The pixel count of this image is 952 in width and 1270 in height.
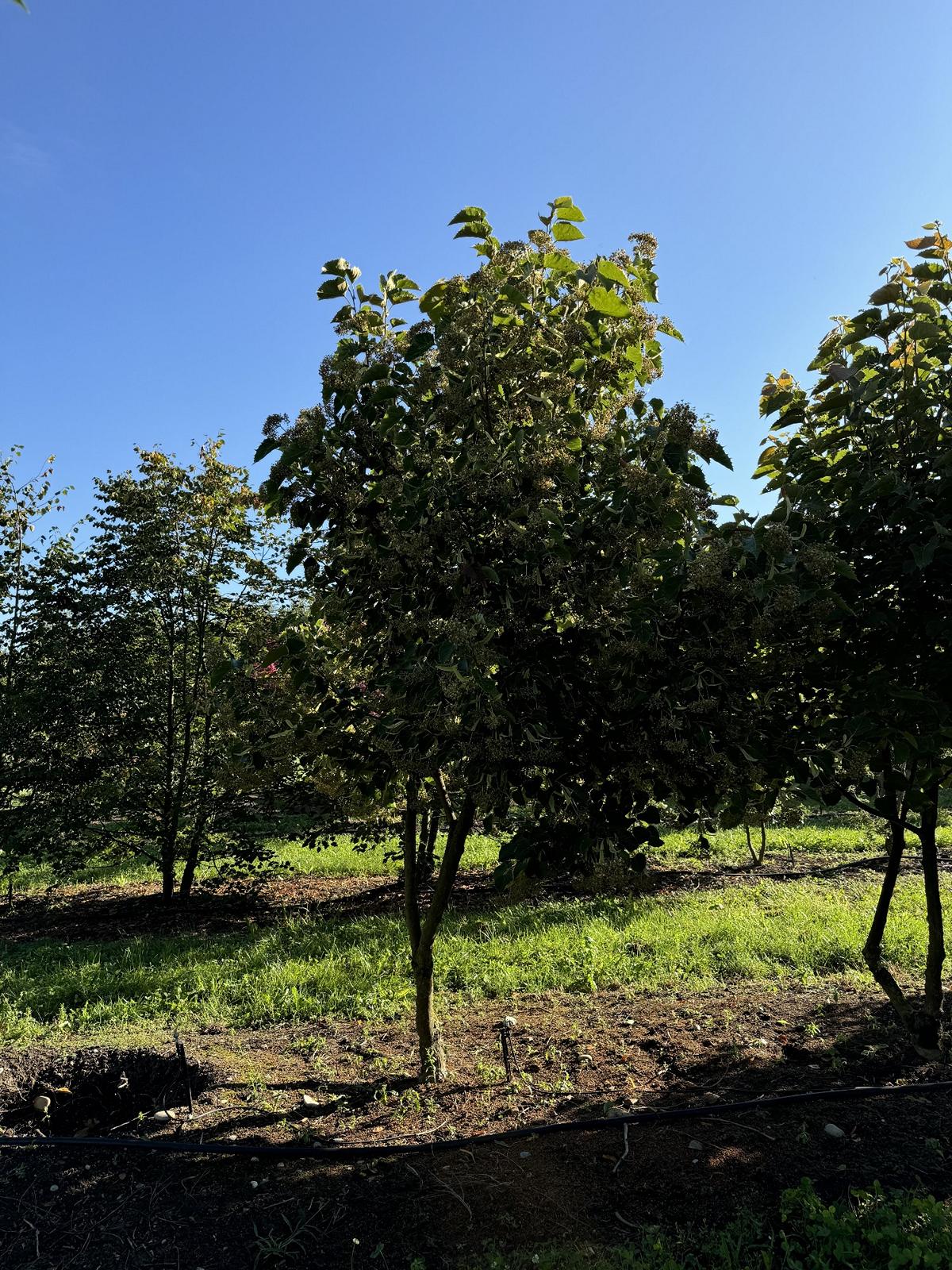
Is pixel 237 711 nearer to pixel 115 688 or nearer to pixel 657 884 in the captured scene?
pixel 115 688

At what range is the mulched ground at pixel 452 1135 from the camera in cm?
220

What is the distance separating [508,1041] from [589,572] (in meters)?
2.16

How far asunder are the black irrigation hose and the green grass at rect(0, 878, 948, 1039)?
1.30 meters

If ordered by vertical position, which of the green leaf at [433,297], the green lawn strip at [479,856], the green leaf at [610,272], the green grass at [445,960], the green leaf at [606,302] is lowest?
the green grass at [445,960]

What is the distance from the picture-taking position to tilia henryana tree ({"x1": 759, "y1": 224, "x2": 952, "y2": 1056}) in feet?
7.18

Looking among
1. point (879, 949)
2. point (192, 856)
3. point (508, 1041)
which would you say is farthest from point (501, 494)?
point (192, 856)

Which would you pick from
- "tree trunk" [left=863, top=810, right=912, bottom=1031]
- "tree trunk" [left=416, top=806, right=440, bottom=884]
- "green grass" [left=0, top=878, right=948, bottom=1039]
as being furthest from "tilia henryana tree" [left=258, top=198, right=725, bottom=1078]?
"tree trunk" [left=416, top=806, right=440, bottom=884]

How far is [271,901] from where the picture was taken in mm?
7027

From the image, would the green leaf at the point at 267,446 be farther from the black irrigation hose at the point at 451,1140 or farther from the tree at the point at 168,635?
the tree at the point at 168,635

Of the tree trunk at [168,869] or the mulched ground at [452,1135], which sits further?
the tree trunk at [168,869]

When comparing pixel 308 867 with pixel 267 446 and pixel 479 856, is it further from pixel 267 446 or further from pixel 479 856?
pixel 267 446

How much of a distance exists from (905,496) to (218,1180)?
119 inches

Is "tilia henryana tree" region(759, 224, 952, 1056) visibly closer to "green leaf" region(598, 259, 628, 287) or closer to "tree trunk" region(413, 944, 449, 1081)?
"green leaf" region(598, 259, 628, 287)

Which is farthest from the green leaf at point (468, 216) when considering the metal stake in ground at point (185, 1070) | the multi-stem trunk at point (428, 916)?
the metal stake in ground at point (185, 1070)
